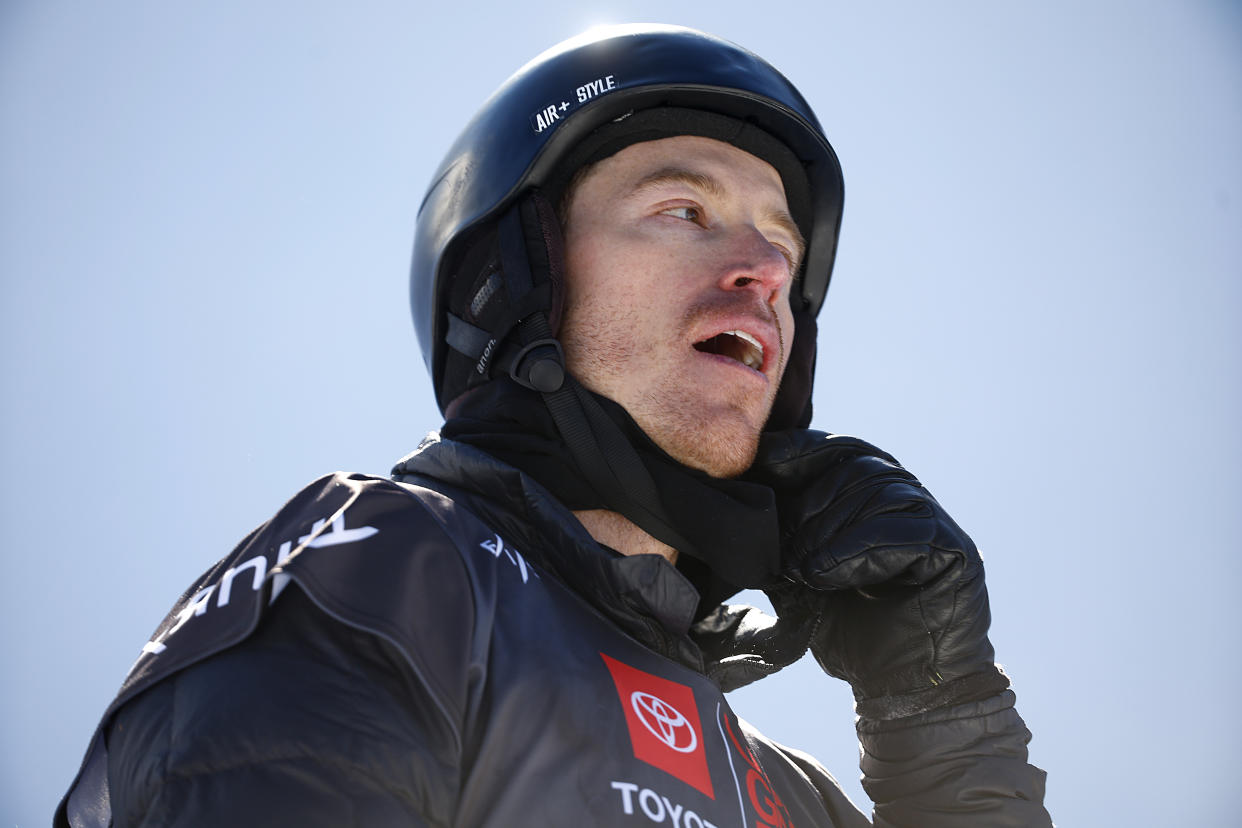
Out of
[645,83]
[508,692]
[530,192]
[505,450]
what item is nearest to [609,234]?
[530,192]

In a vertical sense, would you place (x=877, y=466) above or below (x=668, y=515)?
above

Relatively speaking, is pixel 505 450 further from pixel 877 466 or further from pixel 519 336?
pixel 877 466

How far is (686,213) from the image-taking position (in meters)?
2.94

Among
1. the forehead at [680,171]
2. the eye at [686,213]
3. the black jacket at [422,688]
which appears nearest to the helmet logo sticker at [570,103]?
the forehead at [680,171]

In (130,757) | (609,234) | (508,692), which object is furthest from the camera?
(609,234)

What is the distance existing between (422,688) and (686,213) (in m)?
2.02

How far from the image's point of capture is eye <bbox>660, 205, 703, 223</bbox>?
2904 millimetres

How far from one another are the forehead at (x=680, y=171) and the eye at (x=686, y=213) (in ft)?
0.25

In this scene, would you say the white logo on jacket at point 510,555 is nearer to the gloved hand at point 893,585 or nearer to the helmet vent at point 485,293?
the gloved hand at point 893,585

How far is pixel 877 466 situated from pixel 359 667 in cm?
184

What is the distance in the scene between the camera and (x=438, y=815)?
125 centimetres

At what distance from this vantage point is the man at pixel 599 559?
124 centimetres

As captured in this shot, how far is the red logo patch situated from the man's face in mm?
842

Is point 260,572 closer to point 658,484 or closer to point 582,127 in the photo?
point 658,484
